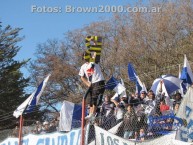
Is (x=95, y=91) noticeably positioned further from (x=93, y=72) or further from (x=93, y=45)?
(x=93, y=45)

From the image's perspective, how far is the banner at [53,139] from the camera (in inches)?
366

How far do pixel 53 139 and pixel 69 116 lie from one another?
6.01 feet

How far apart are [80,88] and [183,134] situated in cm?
2765

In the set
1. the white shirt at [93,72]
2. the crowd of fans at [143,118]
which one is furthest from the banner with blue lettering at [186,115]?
the white shirt at [93,72]

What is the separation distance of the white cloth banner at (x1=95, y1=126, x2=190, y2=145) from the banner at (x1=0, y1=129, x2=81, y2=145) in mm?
584

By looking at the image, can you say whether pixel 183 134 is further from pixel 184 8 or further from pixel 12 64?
pixel 12 64

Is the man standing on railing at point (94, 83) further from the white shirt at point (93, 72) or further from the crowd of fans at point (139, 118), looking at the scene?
the crowd of fans at point (139, 118)

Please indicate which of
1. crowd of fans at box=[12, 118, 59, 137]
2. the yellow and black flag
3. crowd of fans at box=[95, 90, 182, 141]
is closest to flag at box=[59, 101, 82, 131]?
crowd of fans at box=[12, 118, 59, 137]

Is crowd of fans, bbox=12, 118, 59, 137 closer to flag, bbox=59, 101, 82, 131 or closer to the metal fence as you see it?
→ flag, bbox=59, 101, 82, 131

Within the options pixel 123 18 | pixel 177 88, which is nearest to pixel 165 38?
pixel 123 18

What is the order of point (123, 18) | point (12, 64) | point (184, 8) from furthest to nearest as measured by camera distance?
point (12, 64) → point (123, 18) → point (184, 8)

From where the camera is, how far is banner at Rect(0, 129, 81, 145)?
930 cm

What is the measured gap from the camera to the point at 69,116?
38.4 ft

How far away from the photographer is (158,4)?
28859mm
